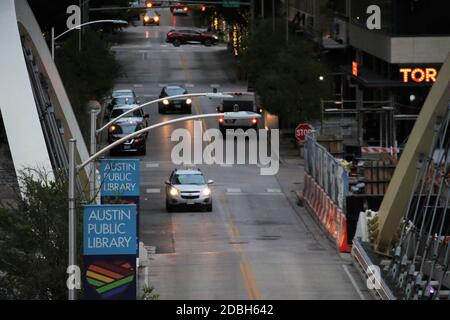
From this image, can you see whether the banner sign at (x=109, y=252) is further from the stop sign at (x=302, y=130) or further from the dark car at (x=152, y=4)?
the dark car at (x=152, y=4)

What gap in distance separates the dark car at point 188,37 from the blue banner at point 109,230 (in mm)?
98112

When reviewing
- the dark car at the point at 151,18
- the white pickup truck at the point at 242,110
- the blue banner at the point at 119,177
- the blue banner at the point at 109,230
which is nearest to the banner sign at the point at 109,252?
the blue banner at the point at 109,230

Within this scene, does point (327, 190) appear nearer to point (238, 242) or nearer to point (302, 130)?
point (238, 242)

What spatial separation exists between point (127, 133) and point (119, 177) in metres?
32.4

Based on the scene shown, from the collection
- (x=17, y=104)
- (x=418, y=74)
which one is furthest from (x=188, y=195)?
(x=418, y=74)

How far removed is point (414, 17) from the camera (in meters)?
72.8

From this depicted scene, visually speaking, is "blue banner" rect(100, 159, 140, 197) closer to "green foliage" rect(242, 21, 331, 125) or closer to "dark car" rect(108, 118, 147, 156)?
"dark car" rect(108, 118, 147, 156)

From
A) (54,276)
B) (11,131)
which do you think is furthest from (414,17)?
(54,276)

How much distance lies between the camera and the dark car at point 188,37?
127m

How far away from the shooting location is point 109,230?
1136 inches

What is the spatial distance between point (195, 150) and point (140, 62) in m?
44.0

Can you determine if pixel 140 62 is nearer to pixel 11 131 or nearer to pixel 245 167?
pixel 245 167

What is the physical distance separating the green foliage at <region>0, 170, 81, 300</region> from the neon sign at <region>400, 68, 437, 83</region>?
43010 millimetres
